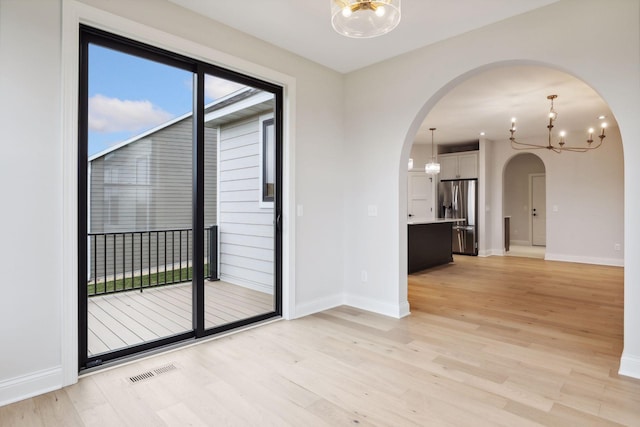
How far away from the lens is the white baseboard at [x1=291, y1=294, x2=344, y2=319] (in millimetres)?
3750

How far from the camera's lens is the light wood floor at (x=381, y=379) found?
195 cm

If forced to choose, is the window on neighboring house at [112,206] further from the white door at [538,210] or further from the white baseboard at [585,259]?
the white door at [538,210]

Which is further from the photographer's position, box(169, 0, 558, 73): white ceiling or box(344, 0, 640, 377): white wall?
box(169, 0, 558, 73): white ceiling

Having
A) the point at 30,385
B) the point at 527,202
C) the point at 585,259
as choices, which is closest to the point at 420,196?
the point at 585,259

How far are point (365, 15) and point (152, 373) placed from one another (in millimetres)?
2660

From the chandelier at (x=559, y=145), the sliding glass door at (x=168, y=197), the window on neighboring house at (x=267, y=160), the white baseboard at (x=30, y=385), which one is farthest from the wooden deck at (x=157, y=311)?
the chandelier at (x=559, y=145)

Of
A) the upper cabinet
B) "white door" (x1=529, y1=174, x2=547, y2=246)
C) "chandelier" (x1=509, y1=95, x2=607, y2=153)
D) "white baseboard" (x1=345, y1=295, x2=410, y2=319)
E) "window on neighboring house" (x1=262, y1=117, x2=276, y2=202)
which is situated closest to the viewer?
"white baseboard" (x1=345, y1=295, x2=410, y2=319)

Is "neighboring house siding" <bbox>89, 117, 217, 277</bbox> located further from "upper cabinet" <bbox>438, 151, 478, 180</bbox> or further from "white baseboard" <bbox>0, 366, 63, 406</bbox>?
"upper cabinet" <bbox>438, 151, 478, 180</bbox>

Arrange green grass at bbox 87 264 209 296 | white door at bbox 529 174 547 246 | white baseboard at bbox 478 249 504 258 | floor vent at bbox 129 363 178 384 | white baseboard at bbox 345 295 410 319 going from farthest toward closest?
white door at bbox 529 174 547 246, white baseboard at bbox 478 249 504 258, white baseboard at bbox 345 295 410 319, green grass at bbox 87 264 209 296, floor vent at bbox 129 363 178 384

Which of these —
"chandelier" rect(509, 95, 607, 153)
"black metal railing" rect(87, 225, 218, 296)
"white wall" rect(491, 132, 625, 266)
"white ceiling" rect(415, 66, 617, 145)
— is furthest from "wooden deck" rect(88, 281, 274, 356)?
"white wall" rect(491, 132, 625, 266)

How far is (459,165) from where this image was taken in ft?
29.5

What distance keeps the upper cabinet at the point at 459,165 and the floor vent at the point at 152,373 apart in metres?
8.11

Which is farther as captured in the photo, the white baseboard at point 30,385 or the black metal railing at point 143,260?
the black metal railing at point 143,260

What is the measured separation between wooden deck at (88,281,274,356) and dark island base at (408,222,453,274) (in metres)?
3.05
